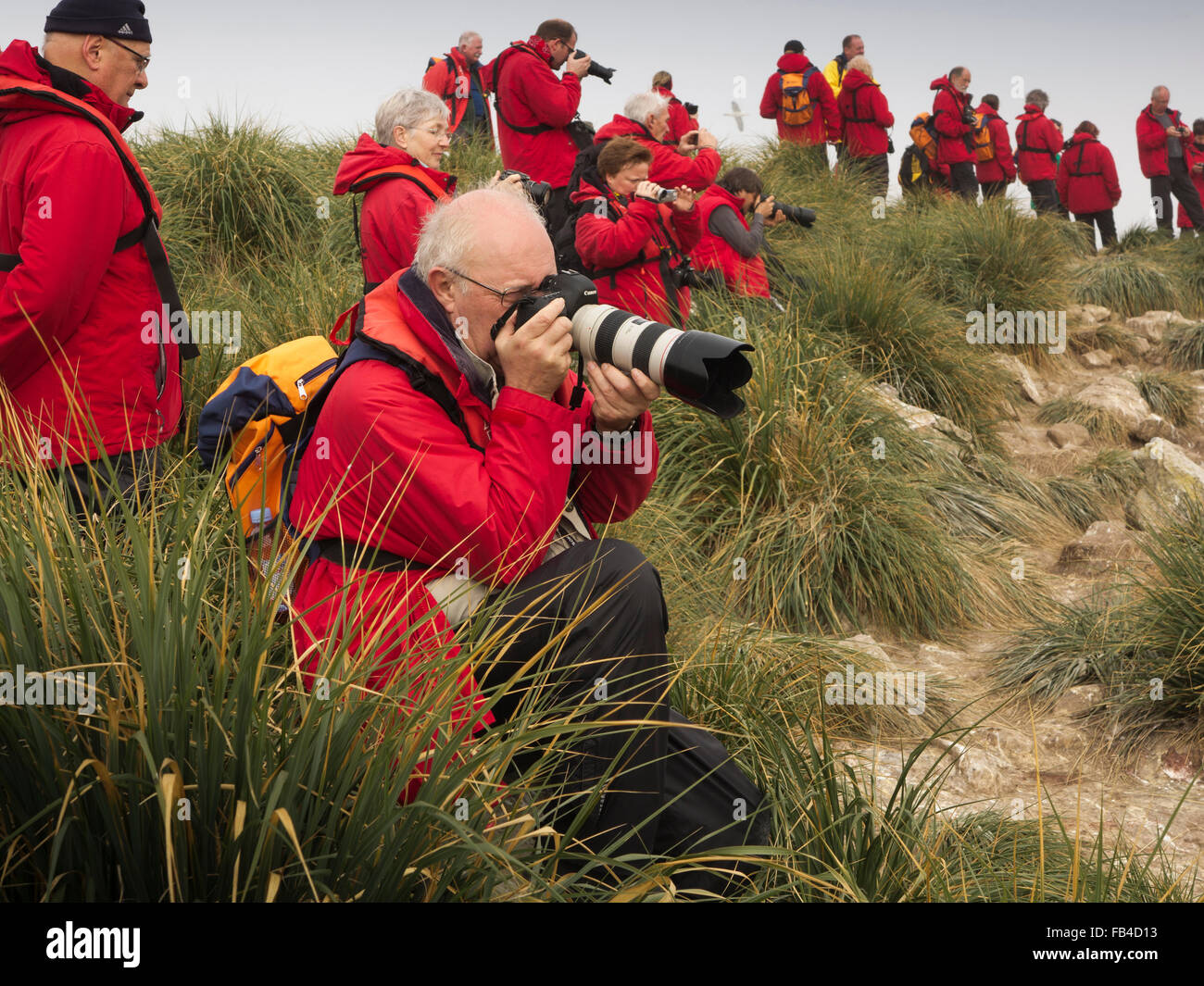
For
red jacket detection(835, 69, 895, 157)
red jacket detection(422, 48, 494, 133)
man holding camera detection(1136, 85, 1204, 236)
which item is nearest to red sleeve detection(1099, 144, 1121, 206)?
man holding camera detection(1136, 85, 1204, 236)

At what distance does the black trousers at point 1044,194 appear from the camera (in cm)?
1545

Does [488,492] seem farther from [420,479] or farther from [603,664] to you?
[603,664]

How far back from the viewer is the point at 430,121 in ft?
16.3

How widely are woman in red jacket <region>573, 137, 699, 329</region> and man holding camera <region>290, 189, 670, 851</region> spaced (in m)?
3.15

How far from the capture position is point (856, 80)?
43.5ft

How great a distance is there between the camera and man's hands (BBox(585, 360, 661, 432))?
2.65 metres

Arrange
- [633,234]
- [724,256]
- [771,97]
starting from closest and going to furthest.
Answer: [633,234], [724,256], [771,97]

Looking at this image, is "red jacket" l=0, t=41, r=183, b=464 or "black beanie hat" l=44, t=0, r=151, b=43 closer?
"red jacket" l=0, t=41, r=183, b=464

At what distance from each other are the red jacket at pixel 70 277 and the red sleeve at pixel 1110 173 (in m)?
14.7

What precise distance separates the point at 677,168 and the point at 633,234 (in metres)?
1.73

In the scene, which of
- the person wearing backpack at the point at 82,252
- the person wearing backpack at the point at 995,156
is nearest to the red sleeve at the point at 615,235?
the person wearing backpack at the point at 82,252

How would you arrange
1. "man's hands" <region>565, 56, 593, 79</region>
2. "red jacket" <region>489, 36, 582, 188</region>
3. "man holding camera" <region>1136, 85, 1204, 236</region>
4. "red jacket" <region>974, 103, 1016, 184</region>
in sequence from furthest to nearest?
"man holding camera" <region>1136, 85, 1204, 236</region>, "red jacket" <region>974, 103, 1016, 184</region>, "man's hands" <region>565, 56, 593, 79</region>, "red jacket" <region>489, 36, 582, 188</region>

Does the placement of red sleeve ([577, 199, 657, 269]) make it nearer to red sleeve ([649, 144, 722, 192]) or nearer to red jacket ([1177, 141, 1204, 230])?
red sleeve ([649, 144, 722, 192])

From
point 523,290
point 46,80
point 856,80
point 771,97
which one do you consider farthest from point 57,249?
point 771,97
